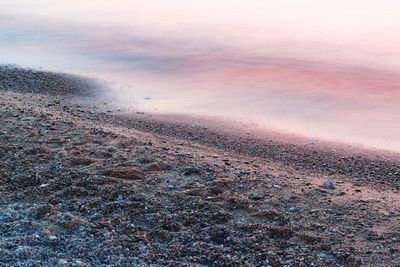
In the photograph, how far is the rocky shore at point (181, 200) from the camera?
5.17 meters

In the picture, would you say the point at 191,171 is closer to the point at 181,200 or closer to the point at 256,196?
the point at 181,200

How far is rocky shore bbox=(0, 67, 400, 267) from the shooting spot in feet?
17.0

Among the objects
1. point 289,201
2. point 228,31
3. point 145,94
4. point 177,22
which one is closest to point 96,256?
point 289,201

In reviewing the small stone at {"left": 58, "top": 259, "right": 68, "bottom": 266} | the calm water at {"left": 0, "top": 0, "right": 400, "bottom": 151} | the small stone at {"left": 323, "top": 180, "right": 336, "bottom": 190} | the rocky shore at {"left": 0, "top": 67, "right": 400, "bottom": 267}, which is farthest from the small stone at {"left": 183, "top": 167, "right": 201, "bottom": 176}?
the calm water at {"left": 0, "top": 0, "right": 400, "bottom": 151}

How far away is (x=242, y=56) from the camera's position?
1594cm

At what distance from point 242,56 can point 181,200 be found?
1017cm

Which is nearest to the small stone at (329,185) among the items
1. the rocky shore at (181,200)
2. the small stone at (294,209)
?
the rocky shore at (181,200)

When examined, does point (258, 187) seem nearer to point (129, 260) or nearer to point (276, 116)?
point (129, 260)

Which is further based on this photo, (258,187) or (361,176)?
(361,176)

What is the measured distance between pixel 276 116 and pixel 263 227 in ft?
18.0

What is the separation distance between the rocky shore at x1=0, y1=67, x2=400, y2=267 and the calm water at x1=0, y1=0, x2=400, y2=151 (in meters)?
2.08

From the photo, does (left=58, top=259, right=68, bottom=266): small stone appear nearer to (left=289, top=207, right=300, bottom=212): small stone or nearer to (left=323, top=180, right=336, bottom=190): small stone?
(left=289, top=207, right=300, bottom=212): small stone

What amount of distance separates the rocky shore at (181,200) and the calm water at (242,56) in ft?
6.84

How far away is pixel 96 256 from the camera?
502 cm
